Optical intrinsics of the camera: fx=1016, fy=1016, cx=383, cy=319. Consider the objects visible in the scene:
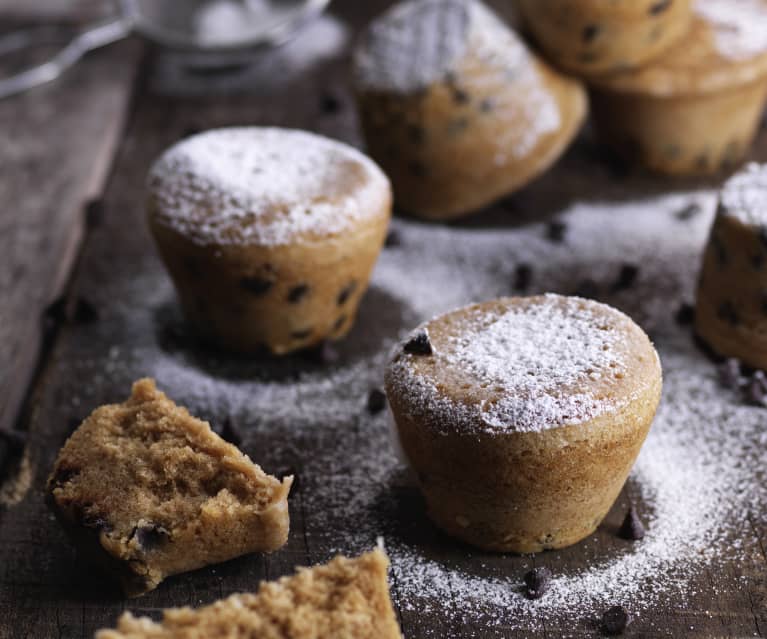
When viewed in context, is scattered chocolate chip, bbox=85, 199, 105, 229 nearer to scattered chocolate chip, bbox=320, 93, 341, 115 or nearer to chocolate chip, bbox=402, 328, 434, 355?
scattered chocolate chip, bbox=320, 93, 341, 115

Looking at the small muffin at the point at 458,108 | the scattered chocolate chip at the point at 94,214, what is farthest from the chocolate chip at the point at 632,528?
the scattered chocolate chip at the point at 94,214

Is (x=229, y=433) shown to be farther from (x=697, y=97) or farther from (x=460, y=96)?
(x=697, y=97)

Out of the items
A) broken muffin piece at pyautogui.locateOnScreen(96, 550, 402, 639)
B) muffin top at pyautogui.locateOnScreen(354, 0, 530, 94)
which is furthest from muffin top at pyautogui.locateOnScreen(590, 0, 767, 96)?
broken muffin piece at pyautogui.locateOnScreen(96, 550, 402, 639)

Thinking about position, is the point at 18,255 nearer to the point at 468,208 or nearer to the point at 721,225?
the point at 468,208

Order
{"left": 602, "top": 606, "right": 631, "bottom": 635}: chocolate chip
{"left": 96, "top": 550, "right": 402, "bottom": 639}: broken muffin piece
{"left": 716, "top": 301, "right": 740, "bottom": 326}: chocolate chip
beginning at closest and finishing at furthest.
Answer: {"left": 96, "top": 550, "right": 402, "bottom": 639}: broken muffin piece < {"left": 602, "top": 606, "right": 631, "bottom": 635}: chocolate chip < {"left": 716, "top": 301, "right": 740, "bottom": 326}: chocolate chip

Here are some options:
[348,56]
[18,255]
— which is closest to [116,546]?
[18,255]

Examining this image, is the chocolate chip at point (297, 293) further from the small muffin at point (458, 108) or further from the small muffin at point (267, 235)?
the small muffin at point (458, 108)

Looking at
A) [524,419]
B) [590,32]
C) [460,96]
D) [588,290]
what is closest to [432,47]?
[460,96]
